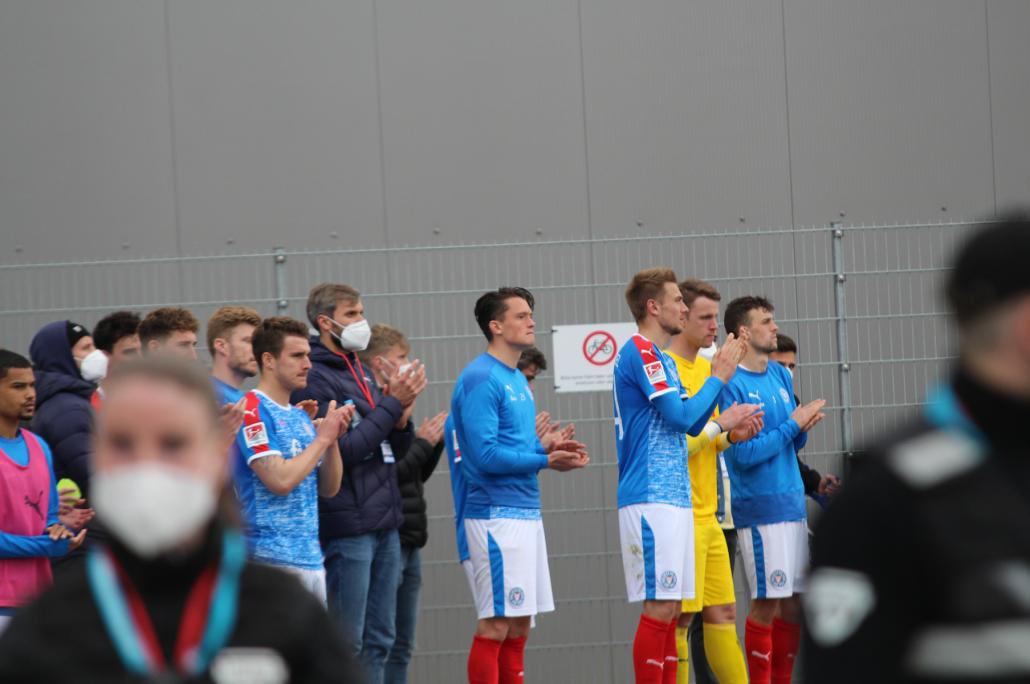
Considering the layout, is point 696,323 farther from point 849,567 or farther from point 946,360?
point 849,567

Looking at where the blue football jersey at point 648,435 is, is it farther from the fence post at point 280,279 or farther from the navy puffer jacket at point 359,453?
the fence post at point 280,279

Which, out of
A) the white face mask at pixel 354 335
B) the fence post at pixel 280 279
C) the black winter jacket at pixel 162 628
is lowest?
the black winter jacket at pixel 162 628

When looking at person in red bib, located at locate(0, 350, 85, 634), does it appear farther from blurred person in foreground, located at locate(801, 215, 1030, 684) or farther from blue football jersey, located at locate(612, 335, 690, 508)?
blurred person in foreground, located at locate(801, 215, 1030, 684)

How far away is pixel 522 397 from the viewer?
664 cm

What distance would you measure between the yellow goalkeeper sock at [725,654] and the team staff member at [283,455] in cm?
225

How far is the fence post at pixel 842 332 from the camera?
795cm

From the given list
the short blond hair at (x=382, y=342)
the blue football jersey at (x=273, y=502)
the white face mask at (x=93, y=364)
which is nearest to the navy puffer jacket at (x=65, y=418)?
the white face mask at (x=93, y=364)

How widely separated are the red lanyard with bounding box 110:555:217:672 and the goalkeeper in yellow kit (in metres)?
5.09

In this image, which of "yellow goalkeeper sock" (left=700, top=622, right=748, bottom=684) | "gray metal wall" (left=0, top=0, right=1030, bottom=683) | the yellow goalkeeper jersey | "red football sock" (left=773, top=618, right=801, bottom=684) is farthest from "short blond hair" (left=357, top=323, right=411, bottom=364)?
"red football sock" (left=773, top=618, right=801, bottom=684)

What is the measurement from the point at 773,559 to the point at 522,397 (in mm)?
1597

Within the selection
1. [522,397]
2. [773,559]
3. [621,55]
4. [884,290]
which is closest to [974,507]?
[522,397]

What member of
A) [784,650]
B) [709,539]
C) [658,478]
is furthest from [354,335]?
[784,650]

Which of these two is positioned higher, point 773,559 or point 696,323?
point 696,323

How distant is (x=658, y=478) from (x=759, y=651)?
4.42 ft
